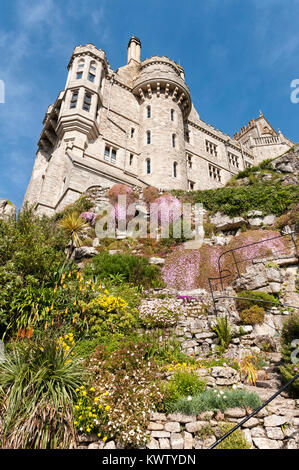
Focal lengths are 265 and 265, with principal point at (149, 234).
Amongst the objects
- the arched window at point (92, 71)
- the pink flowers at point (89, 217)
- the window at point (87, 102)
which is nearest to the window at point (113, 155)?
the window at point (87, 102)

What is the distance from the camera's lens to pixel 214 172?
29.7 m

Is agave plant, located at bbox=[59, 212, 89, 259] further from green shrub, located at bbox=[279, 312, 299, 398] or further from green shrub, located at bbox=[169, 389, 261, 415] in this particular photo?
green shrub, located at bbox=[279, 312, 299, 398]

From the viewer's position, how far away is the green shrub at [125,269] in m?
9.59

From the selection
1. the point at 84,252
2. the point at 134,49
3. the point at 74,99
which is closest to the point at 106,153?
the point at 74,99

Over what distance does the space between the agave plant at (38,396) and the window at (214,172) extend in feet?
88.4

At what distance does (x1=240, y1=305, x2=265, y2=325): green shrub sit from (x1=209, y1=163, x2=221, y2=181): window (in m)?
23.6

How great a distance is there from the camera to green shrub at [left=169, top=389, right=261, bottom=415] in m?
4.30

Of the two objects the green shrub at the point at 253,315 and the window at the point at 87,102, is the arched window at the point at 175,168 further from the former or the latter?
the green shrub at the point at 253,315

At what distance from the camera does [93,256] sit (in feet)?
35.8

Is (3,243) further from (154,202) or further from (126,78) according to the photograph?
(126,78)

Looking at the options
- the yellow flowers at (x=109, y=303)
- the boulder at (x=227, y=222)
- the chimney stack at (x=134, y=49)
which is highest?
the chimney stack at (x=134, y=49)

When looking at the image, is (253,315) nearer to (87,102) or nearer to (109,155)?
(109,155)

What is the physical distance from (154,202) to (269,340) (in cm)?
1010
